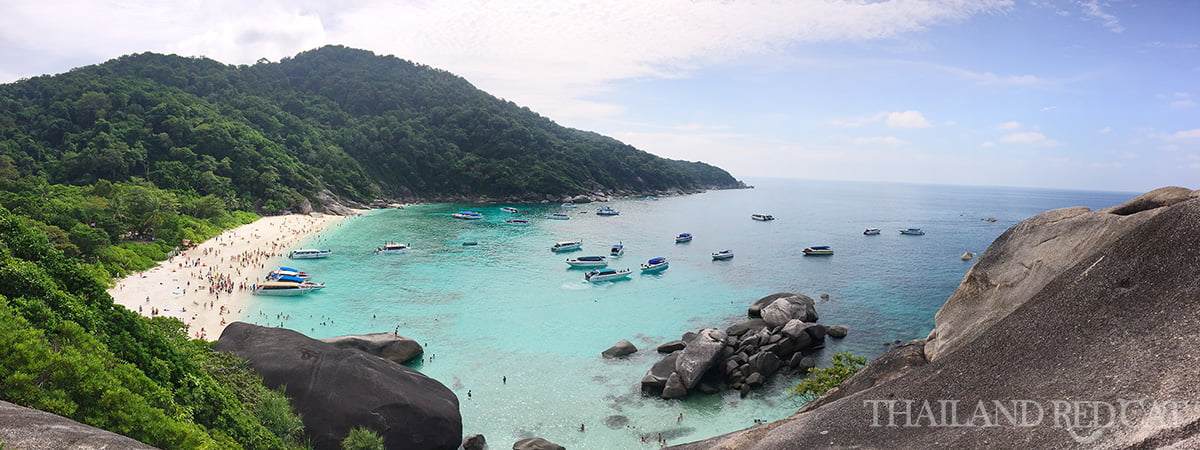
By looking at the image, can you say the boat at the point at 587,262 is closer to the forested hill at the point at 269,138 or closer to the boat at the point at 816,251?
the boat at the point at 816,251

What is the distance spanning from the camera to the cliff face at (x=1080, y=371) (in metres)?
8.91

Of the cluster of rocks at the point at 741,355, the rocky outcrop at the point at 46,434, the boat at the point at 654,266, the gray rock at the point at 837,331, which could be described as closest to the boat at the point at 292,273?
the boat at the point at 654,266

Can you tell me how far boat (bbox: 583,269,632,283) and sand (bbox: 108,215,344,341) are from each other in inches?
1337

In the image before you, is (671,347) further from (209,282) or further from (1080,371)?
(209,282)

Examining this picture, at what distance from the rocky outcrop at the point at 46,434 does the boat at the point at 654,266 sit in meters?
59.9

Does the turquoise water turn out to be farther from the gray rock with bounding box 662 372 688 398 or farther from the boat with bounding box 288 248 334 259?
the boat with bounding box 288 248 334 259

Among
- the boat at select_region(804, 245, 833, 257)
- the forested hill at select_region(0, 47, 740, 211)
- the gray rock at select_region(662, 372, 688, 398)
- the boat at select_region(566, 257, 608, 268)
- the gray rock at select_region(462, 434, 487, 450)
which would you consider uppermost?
the forested hill at select_region(0, 47, 740, 211)

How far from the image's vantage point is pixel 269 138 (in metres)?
132

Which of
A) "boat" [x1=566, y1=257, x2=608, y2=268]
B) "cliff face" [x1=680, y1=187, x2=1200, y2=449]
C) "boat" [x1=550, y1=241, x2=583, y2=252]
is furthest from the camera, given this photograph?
"boat" [x1=550, y1=241, x2=583, y2=252]

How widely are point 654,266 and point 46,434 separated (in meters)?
62.1

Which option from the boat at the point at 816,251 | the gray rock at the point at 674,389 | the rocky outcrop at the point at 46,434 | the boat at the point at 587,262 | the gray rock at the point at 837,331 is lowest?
the gray rock at the point at 674,389

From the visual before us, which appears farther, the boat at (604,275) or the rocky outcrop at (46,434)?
the boat at (604,275)

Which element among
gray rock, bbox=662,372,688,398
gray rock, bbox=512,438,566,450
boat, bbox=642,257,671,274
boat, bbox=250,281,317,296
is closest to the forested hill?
boat, bbox=250,281,317,296

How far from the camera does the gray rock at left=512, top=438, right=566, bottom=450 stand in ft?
79.8
